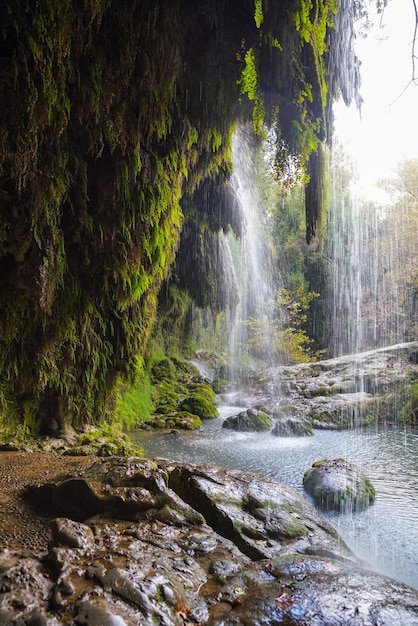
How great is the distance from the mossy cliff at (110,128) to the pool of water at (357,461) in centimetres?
351

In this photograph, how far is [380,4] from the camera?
3555mm

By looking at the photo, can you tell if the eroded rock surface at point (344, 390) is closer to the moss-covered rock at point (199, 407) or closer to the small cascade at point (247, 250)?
the moss-covered rock at point (199, 407)

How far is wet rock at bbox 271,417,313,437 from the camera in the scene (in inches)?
357

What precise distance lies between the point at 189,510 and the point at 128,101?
3.18 meters

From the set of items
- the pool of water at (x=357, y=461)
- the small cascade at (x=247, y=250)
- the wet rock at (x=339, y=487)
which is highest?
the small cascade at (x=247, y=250)

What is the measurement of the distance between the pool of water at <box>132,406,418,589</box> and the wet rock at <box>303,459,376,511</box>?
0.13 metres

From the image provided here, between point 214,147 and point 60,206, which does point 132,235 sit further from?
point 214,147

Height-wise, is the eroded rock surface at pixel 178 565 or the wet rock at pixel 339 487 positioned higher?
the eroded rock surface at pixel 178 565

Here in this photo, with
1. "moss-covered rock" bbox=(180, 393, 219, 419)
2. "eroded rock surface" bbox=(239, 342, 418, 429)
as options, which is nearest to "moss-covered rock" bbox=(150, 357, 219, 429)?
"moss-covered rock" bbox=(180, 393, 219, 419)

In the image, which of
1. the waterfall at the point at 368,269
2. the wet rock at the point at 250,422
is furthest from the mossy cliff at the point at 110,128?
the waterfall at the point at 368,269

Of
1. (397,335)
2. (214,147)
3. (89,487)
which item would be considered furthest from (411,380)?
(89,487)

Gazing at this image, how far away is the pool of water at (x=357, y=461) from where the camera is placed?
401 cm

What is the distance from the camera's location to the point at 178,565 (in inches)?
80.0

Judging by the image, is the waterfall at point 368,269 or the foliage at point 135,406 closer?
the foliage at point 135,406
